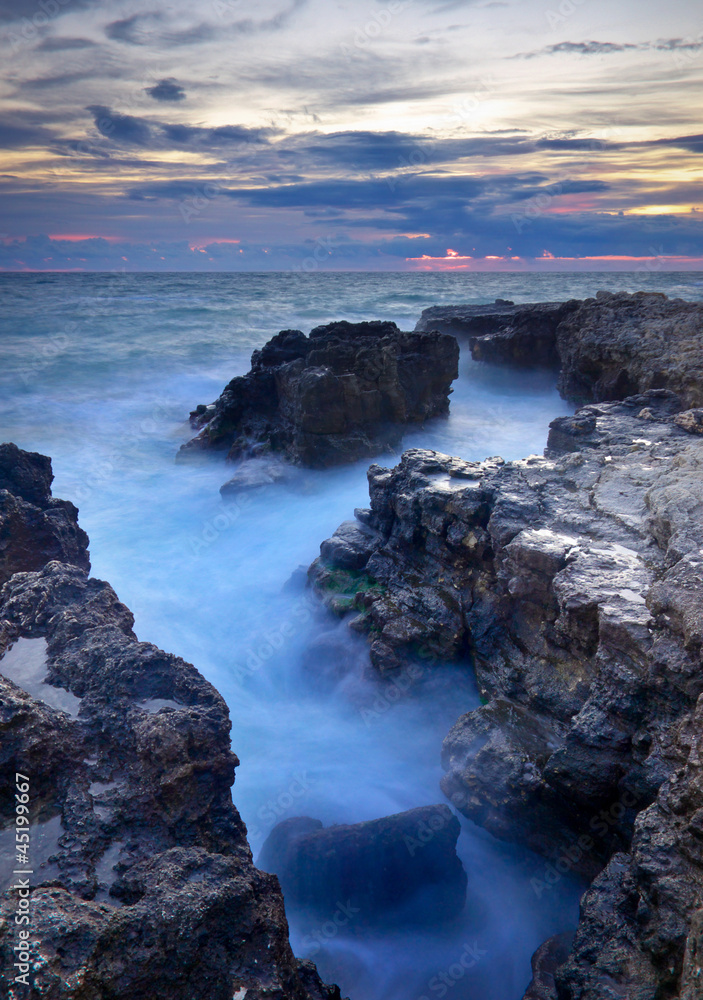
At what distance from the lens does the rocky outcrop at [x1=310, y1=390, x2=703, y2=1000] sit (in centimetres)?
254

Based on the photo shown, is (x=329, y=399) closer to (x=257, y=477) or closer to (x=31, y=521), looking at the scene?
(x=257, y=477)

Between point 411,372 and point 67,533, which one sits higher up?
point 411,372

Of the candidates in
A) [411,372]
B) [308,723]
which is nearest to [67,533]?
[308,723]

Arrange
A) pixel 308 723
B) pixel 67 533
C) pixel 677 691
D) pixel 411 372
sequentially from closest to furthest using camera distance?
1. pixel 677 691
2. pixel 308 723
3. pixel 67 533
4. pixel 411 372

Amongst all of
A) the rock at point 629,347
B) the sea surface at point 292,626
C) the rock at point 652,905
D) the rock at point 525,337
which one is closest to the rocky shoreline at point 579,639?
the rock at point 652,905

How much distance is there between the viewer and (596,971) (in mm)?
2539

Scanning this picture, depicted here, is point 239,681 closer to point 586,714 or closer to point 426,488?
point 426,488

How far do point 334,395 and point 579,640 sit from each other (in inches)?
271

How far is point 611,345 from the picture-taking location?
10.2 meters

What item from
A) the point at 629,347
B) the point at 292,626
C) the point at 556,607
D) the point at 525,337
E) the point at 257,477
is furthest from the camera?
the point at 525,337

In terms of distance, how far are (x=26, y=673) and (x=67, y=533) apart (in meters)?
2.71

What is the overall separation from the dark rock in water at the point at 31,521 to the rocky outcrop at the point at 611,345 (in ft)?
23.5

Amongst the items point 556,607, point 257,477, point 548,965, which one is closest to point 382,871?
point 548,965

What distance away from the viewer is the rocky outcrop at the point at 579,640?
8.33 ft
